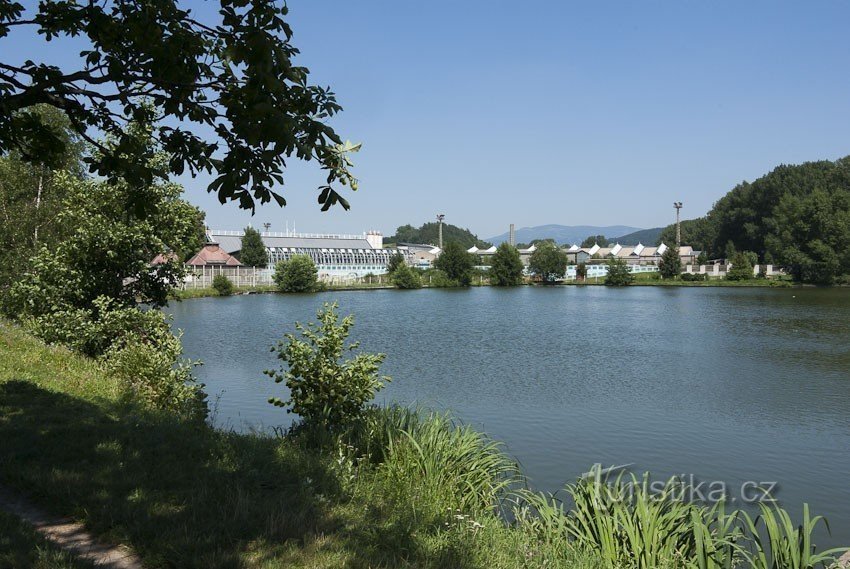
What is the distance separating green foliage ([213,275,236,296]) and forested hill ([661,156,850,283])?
241 feet

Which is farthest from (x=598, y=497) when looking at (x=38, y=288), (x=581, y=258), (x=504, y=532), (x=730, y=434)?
(x=581, y=258)

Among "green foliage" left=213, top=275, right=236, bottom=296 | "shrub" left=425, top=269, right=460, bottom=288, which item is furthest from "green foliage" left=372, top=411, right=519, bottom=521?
"shrub" left=425, top=269, right=460, bottom=288

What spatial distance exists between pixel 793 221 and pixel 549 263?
117ft

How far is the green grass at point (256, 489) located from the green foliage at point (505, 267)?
92.6 meters

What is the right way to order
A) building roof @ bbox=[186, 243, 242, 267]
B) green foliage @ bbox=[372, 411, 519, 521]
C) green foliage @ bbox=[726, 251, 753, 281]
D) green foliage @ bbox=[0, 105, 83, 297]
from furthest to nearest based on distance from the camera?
green foliage @ bbox=[726, 251, 753, 281], building roof @ bbox=[186, 243, 242, 267], green foliage @ bbox=[0, 105, 83, 297], green foliage @ bbox=[372, 411, 519, 521]

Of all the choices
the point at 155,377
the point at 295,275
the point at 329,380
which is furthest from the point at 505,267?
the point at 329,380

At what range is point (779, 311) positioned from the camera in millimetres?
47125

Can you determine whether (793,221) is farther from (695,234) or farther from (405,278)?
(695,234)

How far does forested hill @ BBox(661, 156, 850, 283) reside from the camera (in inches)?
3391

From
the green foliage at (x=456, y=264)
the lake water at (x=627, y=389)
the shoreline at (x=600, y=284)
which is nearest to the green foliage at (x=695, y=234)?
the shoreline at (x=600, y=284)

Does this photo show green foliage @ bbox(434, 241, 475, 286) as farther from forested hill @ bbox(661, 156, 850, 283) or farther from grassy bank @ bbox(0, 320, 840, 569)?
grassy bank @ bbox(0, 320, 840, 569)

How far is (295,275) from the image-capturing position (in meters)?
79.2

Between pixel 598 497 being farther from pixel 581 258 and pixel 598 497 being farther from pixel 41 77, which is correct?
pixel 581 258

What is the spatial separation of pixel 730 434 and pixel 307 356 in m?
9.66
